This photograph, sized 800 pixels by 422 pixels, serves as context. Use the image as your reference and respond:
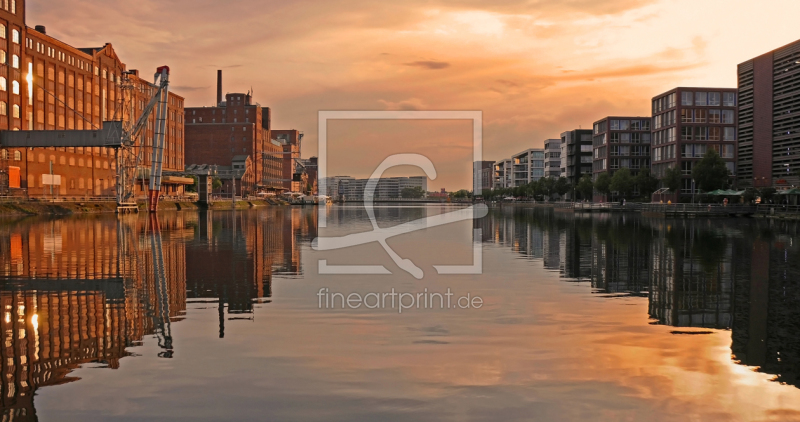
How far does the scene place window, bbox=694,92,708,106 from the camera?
128 meters

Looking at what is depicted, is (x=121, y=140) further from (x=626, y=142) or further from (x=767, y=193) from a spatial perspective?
(x=626, y=142)

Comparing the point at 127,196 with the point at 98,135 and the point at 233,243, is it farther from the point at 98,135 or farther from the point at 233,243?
the point at 233,243

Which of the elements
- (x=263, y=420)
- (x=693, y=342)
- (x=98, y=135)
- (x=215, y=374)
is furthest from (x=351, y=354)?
(x=98, y=135)

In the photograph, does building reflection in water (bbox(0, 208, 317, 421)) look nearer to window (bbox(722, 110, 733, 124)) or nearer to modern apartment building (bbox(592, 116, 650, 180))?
window (bbox(722, 110, 733, 124))

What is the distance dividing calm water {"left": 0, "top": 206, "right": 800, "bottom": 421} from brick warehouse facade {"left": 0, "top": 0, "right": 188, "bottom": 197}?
79785 millimetres

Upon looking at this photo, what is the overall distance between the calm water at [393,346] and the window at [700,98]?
370 ft

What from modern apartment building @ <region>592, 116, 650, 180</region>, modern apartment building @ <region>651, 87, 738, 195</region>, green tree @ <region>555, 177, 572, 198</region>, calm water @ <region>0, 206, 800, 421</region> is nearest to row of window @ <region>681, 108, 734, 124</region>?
modern apartment building @ <region>651, 87, 738, 195</region>

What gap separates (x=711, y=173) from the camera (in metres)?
102

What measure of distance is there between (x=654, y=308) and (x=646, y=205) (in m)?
94.7

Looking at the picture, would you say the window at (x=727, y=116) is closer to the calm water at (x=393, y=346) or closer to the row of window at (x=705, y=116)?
the row of window at (x=705, y=116)

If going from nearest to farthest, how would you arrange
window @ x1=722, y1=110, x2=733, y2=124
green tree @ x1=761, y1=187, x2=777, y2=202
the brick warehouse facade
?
1. green tree @ x1=761, y1=187, x2=777, y2=202
2. the brick warehouse facade
3. window @ x1=722, y1=110, x2=733, y2=124

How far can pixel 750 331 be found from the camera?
14.2 meters

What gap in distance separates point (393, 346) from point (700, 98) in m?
132

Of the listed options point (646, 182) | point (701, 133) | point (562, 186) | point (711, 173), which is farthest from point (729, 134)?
point (562, 186)
